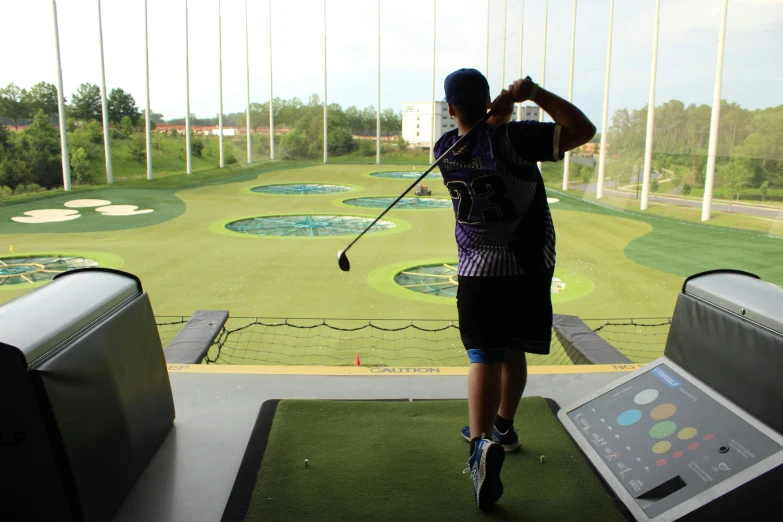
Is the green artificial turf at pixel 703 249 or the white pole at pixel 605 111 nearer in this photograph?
the green artificial turf at pixel 703 249

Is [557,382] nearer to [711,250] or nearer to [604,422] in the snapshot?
[604,422]

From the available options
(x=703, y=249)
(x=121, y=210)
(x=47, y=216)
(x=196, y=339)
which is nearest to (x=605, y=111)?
(x=703, y=249)

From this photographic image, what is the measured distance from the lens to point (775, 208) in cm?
1043

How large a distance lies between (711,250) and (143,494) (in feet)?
32.1

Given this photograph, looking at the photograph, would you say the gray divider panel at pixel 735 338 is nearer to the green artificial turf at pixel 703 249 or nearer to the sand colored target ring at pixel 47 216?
the green artificial turf at pixel 703 249

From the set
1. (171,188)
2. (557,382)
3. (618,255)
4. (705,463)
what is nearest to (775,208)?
(618,255)

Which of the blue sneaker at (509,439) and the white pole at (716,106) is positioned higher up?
the white pole at (716,106)

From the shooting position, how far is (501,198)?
1666 millimetres

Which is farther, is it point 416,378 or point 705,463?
point 416,378

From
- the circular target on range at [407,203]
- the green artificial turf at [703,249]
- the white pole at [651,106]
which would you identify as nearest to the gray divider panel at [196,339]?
the green artificial turf at [703,249]

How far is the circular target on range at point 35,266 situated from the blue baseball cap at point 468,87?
23.8 feet

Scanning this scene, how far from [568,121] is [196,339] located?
102 inches

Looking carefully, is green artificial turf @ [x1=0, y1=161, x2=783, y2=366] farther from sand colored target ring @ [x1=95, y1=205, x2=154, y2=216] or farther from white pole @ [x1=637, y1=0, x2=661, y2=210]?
white pole @ [x1=637, y1=0, x2=661, y2=210]

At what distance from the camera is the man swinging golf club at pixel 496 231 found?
158 centimetres
